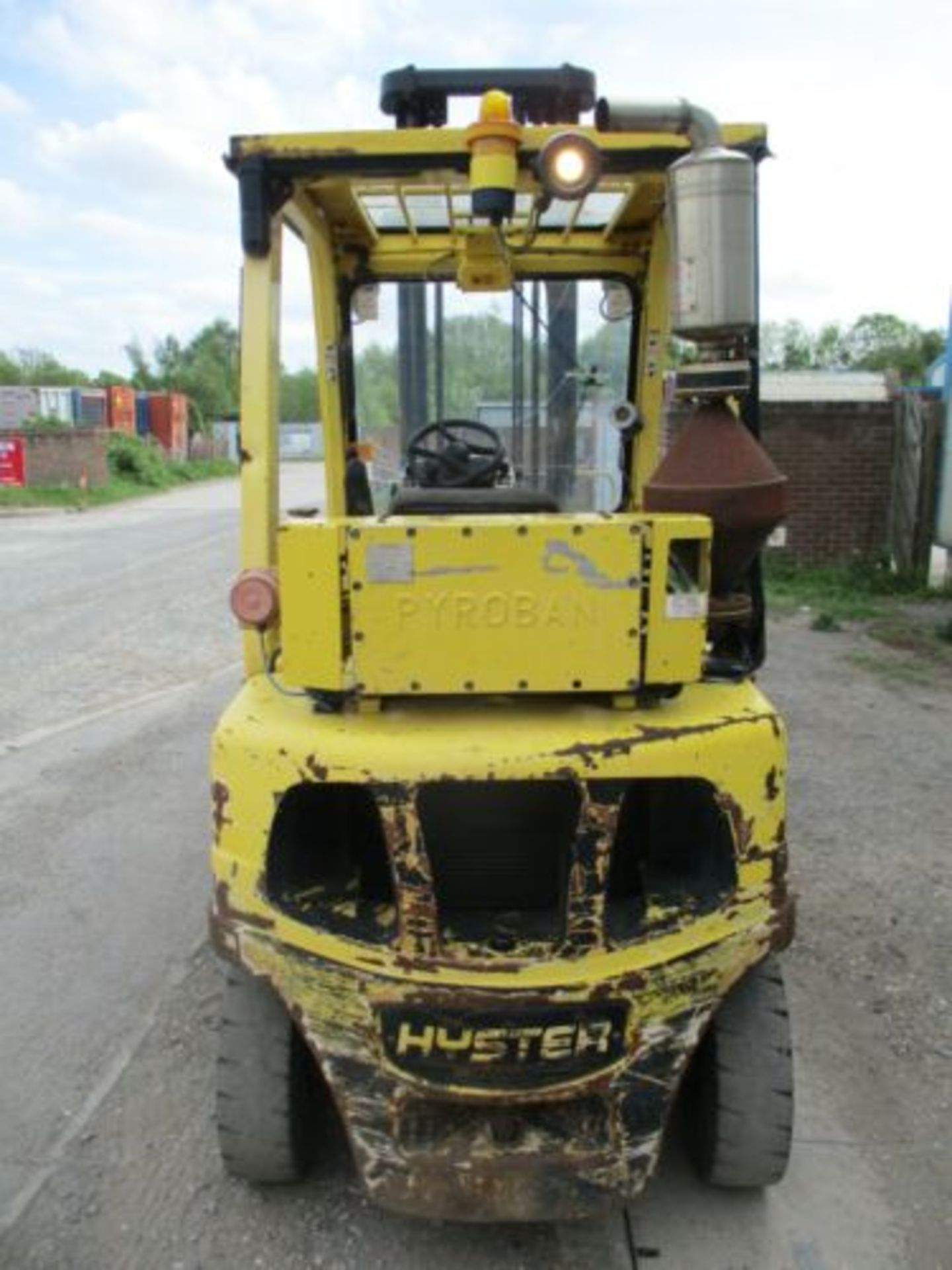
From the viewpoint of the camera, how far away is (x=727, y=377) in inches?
103

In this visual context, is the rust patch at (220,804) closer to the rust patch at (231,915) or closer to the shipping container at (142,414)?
the rust patch at (231,915)

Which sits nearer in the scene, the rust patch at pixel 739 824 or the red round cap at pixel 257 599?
the rust patch at pixel 739 824

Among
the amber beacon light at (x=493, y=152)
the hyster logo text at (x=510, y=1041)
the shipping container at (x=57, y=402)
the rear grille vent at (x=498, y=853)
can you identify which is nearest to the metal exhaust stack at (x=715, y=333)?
the amber beacon light at (x=493, y=152)

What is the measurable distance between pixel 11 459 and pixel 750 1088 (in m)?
26.8

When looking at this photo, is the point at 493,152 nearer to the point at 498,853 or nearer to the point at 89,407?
the point at 498,853

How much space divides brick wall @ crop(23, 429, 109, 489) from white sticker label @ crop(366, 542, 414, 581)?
2682 centimetres

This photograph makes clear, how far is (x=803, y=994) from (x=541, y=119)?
9.23 feet

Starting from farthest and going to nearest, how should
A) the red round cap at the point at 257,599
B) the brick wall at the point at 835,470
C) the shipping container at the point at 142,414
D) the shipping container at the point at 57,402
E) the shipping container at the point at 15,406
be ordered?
1. the shipping container at the point at 142,414
2. the shipping container at the point at 57,402
3. the shipping container at the point at 15,406
4. the brick wall at the point at 835,470
5. the red round cap at the point at 257,599

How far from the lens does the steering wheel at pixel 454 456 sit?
161 inches

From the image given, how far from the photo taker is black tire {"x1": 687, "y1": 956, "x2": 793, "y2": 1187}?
2637mm

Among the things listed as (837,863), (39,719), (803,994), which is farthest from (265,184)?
(39,719)

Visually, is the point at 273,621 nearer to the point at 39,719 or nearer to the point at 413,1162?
the point at 413,1162

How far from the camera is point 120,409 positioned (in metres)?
43.2

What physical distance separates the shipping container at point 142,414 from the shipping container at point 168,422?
16cm
